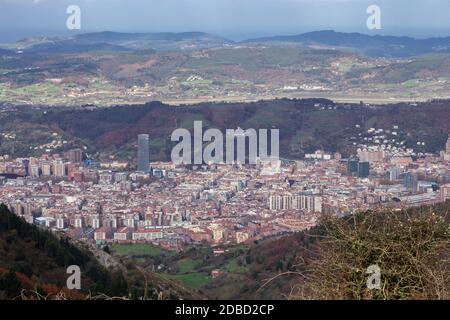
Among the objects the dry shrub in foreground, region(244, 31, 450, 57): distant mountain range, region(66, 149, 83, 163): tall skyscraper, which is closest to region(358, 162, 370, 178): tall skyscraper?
region(66, 149, 83, 163): tall skyscraper

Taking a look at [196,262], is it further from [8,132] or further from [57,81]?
[57,81]

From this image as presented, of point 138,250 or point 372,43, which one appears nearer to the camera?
point 138,250

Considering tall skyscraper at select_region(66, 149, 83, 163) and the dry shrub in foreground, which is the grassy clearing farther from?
tall skyscraper at select_region(66, 149, 83, 163)

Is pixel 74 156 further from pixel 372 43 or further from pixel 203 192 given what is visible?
pixel 372 43

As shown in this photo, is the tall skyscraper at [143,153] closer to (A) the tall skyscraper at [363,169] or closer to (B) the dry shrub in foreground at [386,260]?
(A) the tall skyscraper at [363,169]

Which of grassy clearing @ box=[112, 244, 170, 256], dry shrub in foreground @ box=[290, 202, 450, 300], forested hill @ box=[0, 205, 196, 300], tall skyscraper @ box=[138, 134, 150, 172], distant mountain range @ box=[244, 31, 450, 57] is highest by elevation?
dry shrub in foreground @ box=[290, 202, 450, 300]

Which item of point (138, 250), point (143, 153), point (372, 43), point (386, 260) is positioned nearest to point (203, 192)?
point (143, 153)

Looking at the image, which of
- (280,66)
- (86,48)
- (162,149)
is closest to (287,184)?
(162,149)
